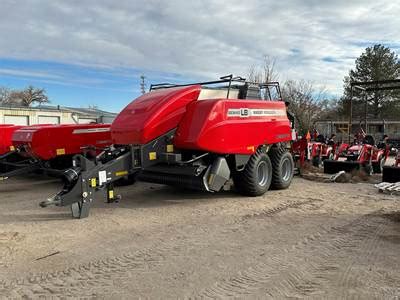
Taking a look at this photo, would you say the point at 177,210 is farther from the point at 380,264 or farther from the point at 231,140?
the point at 380,264

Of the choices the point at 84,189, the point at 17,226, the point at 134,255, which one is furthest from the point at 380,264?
the point at 17,226

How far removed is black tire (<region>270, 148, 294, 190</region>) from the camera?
877 centimetres

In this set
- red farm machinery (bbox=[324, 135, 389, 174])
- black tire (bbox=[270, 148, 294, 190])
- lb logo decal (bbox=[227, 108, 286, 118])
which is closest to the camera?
lb logo decal (bbox=[227, 108, 286, 118])

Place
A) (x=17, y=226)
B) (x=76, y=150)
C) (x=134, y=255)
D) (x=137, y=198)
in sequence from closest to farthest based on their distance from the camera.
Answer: (x=134, y=255) < (x=17, y=226) < (x=137, y=198) < (x=76, y=150)

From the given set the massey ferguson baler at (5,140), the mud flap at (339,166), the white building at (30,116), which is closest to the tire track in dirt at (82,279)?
the massey ferguson baler at (5,140)

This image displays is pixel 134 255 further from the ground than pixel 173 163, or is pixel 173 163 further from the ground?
pixel 173 163

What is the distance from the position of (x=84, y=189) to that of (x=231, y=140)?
2712 millimetres

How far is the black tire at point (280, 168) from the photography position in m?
8.77

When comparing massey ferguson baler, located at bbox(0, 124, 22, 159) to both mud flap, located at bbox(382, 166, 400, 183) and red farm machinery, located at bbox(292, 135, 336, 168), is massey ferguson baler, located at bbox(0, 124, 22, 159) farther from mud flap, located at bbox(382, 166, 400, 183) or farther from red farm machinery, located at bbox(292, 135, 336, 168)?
mud flap, located at bbox(382, 166, 400, 183)

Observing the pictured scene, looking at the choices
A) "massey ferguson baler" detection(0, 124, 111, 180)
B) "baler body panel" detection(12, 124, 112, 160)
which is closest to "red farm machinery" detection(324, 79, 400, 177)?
"massey ferguson baler" detection(0, 124, 111, 180)

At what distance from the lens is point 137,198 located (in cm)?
800

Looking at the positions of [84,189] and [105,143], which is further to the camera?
[105,143]

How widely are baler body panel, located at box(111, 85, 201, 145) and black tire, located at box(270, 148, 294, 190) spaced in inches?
94.9

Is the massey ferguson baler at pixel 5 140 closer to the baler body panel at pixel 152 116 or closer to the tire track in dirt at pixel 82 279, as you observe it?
the baler body panel at pixel 152 116
